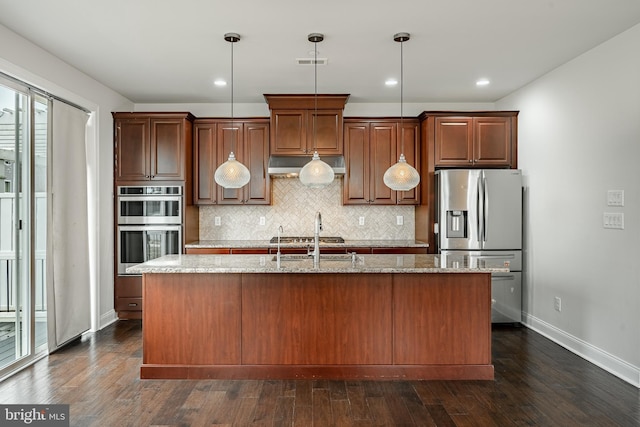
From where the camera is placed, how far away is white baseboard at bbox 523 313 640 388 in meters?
3.29

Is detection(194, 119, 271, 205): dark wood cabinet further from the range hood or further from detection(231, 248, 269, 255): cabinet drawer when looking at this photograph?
detection(231, 248, 269, 255): cabinet drawer

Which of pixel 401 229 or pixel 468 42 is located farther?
pixel 401 229

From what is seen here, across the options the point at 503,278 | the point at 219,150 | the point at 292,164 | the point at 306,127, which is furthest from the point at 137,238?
the point at 503,278

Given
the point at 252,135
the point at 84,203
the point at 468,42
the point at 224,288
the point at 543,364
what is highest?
the point at 468,42

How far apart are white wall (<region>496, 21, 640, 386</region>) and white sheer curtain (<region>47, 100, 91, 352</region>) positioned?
15.4 feet

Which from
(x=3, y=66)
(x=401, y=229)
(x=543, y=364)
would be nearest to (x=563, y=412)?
(x=543, y=364)

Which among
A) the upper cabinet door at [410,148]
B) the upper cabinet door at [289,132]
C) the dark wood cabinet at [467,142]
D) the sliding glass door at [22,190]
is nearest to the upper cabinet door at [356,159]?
the upper cabinet door at [410,148]

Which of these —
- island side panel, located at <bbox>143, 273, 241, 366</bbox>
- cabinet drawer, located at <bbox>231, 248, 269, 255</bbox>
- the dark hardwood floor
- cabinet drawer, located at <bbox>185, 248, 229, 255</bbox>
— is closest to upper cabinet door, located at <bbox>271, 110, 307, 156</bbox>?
cabinet drawer, located at <bbox>231, 248, 269, 255</bbox>

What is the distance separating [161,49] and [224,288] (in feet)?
6.98

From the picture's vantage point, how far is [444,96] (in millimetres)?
5371

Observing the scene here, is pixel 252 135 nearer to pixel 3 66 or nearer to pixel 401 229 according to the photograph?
pixel 401 229

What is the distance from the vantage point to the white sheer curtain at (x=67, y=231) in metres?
3.95

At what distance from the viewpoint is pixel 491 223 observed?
4828 millimetres

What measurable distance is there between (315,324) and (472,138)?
3.12 m
